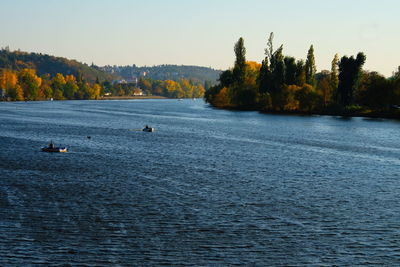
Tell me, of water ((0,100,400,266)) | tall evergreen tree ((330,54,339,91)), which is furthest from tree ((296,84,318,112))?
water ((0,100,400,266))

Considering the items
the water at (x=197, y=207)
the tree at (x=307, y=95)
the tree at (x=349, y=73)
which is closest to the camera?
the water at (x=197, y=207)

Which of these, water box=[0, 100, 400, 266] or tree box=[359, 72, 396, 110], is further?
tree box=[359, 72, 396, 110]


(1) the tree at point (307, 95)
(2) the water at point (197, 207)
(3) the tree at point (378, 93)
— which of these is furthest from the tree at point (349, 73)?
(2) the water at point (197, 207)

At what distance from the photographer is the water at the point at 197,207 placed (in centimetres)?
3045

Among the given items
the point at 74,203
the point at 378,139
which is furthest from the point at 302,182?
the point at 378,139

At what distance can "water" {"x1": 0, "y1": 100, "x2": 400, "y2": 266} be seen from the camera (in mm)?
30453

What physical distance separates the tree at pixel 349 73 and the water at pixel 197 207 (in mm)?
101346

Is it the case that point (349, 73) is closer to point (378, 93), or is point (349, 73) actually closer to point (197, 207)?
point (378, 93)

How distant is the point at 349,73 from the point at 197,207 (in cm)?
15183

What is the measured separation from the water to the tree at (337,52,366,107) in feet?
333

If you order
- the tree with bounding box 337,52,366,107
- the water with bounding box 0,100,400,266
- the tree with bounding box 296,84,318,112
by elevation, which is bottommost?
the water with bounding box 0,100,400,266

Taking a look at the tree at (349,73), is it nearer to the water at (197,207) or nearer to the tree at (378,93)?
the tree at (378,93)

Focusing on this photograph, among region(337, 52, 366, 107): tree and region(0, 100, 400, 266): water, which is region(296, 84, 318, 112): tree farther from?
region(0, 100, 400, 266): water

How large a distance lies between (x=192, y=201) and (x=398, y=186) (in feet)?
81.2
